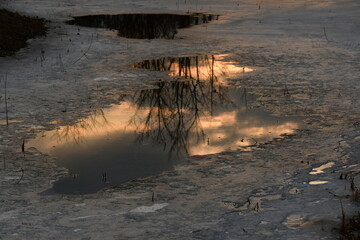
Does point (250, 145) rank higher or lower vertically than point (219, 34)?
lower

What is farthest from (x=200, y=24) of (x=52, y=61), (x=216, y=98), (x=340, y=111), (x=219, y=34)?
(x=340, y=111)

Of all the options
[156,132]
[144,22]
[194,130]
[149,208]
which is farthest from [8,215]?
[144,22]

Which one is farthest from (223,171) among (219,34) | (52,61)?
(219,34)

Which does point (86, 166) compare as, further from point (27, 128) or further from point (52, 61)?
point (52, 61)

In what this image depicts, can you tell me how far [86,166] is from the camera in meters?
7.39

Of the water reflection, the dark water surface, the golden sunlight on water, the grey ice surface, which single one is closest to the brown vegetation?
the grey ice surface

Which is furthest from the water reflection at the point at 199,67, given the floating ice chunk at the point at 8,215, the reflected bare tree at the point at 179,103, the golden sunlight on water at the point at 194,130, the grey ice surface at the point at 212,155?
the floating ice chunk at the point at 8,215

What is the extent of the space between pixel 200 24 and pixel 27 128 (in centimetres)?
1114

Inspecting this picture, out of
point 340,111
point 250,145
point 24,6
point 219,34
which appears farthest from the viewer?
point 24,6

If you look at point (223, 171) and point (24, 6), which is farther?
point (24, 6)

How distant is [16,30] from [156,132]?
964 cm

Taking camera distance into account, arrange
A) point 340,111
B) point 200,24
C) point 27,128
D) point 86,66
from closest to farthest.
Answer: point 27,128
point 340,111
point 86,66
point 200,24

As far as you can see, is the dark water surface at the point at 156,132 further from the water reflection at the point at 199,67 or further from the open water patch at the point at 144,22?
the open water patch at the point at 144,22

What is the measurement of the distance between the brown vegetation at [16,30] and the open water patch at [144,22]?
185 cm
